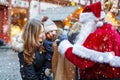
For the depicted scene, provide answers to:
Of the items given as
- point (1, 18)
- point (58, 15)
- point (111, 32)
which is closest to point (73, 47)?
point (111, 32)

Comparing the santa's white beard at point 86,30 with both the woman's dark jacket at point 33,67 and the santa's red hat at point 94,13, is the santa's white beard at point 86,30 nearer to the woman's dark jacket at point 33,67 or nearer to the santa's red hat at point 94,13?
the santa's red hat at point 94,13

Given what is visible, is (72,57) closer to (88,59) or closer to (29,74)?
(88,59)

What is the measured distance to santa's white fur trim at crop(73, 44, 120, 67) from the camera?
451cm

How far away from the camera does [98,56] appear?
4.52 meters

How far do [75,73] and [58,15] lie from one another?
1892cm

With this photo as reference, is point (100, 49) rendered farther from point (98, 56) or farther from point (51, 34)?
point (51, 34)

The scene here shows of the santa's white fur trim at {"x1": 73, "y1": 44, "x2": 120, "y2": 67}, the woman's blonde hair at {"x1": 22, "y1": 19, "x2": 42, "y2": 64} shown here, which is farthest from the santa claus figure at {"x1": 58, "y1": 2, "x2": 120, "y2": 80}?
the woman's blonde hair at {"x1": 22, "y1": 19, "x2": 42, "y2": 64}

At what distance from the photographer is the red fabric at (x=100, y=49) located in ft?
14.8

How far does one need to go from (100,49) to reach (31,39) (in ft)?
3.12

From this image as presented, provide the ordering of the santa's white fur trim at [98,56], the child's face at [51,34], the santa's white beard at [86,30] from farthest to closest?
1. the child's face at [51,34]
2. the santa's white beard at [86,30]
3. the santa's white fur trim at [98,56]

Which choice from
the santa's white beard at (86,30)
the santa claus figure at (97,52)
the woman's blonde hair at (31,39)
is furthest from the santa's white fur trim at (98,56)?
the woman's blonde hair at (31,39)

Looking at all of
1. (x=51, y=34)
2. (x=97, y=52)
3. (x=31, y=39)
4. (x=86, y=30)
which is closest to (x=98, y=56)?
(x=97, y=52)

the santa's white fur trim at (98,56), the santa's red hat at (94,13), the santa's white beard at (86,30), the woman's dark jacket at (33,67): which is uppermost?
the santa's red hat at (94,13)

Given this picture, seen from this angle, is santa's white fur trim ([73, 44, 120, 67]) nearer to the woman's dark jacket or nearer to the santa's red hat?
the santa's red hat
